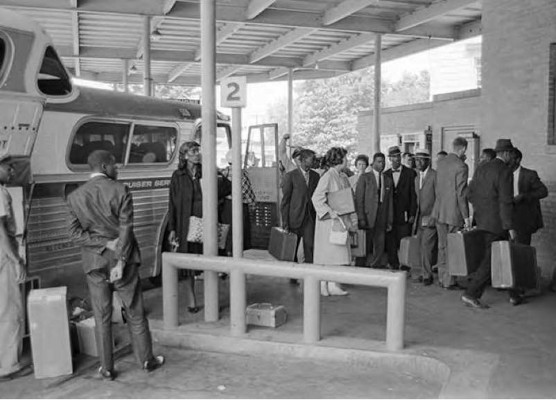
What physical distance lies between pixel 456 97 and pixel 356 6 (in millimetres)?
3501

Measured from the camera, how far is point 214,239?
21.1 ft

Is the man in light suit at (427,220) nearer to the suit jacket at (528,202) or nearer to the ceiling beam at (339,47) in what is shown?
the suit jacket at (528,202)

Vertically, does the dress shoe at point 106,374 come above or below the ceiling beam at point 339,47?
below

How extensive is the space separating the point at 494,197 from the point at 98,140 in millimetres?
4568

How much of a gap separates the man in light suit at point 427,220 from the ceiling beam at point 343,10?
4.83 meters

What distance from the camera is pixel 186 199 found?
6.85 meters

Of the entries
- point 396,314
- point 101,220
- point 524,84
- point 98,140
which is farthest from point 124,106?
point 524,84

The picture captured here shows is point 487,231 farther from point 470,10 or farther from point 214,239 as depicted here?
point 470,10

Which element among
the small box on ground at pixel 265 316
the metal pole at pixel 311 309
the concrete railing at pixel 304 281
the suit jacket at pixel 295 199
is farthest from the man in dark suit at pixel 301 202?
the metal pole at pixel 311 309

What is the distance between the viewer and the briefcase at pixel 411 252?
27.9ft

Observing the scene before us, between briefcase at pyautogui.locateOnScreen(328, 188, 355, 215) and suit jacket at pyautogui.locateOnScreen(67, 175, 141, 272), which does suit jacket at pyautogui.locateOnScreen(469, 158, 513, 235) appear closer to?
briefcase at pyautogui.locateOnScreen(328, 188, 355, 215)

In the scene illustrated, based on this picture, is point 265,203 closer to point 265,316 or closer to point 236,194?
point 236,194

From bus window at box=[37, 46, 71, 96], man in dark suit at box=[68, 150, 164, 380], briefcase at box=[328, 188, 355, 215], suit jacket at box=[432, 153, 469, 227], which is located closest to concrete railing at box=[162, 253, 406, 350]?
man in dark suit at box=[68, 150, 164, 380]

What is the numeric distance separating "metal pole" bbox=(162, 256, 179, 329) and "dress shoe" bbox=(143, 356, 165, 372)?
64 cm
